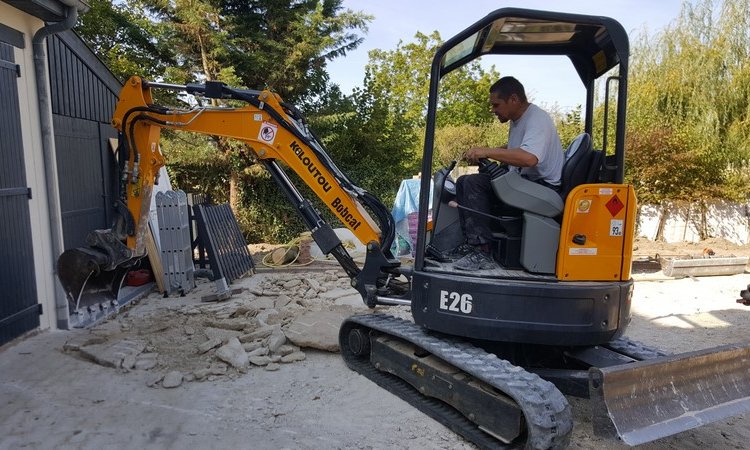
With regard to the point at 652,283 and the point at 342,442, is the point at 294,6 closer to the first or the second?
the point at 652,283

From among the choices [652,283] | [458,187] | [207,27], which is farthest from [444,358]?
[207,27]

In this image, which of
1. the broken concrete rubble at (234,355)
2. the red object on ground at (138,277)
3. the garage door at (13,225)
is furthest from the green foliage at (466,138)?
the garage door at (13,225)

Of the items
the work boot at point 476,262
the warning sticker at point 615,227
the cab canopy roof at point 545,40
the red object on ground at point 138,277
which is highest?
the cab canopy roof at point 545,40

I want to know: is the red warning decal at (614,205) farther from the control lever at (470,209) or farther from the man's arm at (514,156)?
the control lever at (470,209)

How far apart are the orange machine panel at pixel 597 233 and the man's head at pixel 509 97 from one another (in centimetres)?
83

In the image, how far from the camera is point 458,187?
4.07 meters

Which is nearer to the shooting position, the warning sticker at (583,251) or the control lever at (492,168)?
the warning sticker at (583,251)

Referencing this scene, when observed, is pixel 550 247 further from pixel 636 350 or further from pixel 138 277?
pixel 138 277

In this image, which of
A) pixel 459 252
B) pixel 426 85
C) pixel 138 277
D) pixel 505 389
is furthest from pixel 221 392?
pixel 426 85

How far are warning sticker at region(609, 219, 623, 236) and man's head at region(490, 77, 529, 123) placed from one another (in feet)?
3.42

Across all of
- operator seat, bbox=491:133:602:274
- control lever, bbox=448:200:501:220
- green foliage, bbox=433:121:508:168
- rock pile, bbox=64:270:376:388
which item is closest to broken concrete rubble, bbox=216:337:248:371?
rock pile, bbox=64:270:376:388

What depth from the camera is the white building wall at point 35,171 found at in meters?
5.56

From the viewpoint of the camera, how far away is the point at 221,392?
436 centimetres

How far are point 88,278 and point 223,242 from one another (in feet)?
10.7
